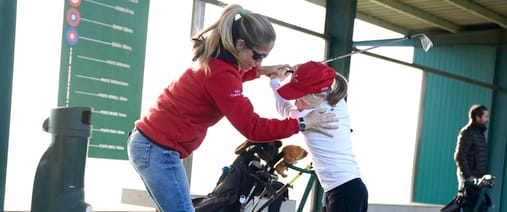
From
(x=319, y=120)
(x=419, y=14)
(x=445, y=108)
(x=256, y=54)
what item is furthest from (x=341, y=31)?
(x=256, y=54)

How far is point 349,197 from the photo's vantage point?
10.5ft

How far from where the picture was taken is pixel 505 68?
10188mm

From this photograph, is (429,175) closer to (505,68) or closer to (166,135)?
(505,68)

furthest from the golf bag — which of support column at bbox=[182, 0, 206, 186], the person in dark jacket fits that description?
support column at bbox=[182, 0, 206, 186]

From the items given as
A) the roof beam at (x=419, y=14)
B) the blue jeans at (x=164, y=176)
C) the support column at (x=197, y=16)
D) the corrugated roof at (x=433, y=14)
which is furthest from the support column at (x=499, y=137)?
the blue jeans at (x=164, y=176)

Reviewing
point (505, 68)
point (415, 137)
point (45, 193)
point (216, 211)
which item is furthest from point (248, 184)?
point (505, 68)

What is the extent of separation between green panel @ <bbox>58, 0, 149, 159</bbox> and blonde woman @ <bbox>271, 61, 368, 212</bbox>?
1.92 metres

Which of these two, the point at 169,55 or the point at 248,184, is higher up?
the point at 169,55

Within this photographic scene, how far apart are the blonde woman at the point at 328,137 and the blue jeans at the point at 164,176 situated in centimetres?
84

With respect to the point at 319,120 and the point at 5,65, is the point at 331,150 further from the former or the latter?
the point at 5,65

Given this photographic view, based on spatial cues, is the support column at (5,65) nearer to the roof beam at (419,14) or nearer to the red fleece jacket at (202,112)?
the red fleece jacket at (202,112)

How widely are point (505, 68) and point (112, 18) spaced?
7237 mm

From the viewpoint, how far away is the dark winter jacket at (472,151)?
6789 millimetres

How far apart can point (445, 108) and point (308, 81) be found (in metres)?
7.99
